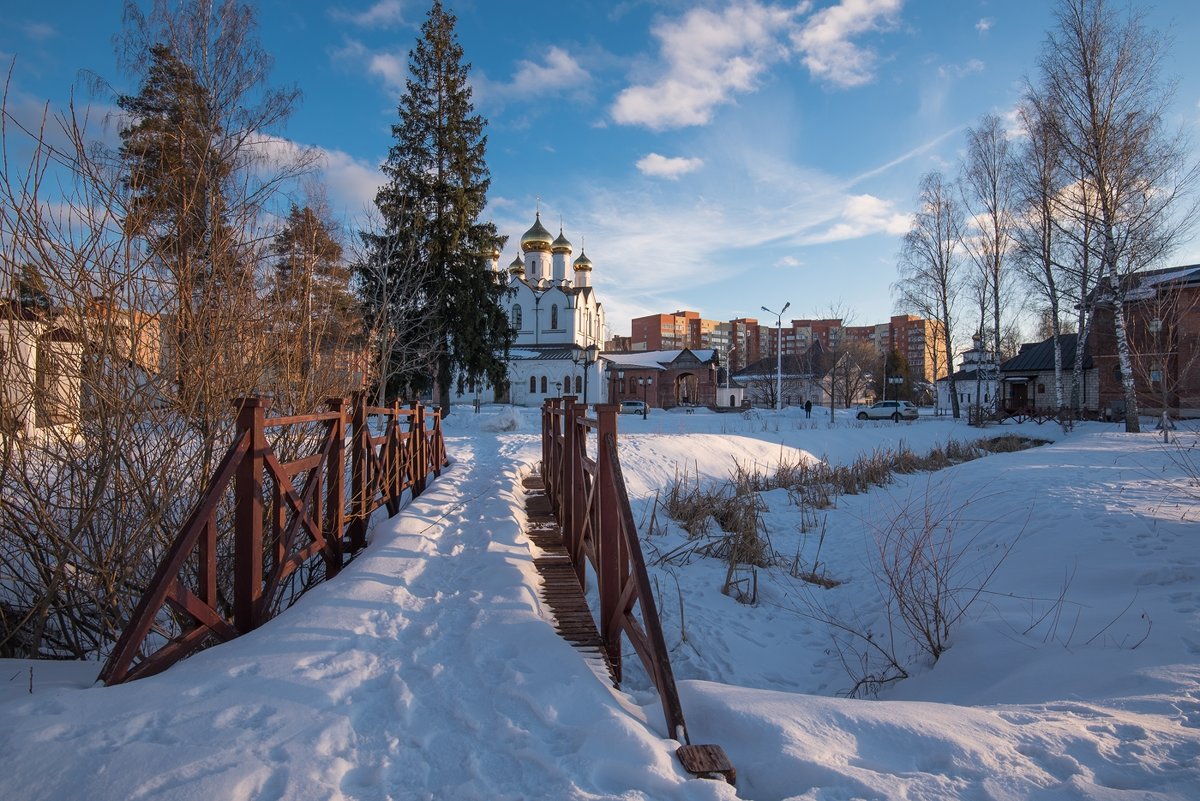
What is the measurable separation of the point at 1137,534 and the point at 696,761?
19.6ft

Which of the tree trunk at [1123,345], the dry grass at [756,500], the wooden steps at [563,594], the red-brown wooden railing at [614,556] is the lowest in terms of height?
the dry grass at [756,500]

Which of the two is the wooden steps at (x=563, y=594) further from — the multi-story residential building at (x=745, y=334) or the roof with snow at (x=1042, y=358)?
the multi-story residential building at (x=745, y=334)

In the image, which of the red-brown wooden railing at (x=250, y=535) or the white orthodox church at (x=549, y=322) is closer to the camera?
the red-brown wooden railing at (x=250, y=535)

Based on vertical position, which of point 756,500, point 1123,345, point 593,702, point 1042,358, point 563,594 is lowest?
A: point 756,500

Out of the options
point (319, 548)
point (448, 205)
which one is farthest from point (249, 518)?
point (448, 205)

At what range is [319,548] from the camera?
436cm

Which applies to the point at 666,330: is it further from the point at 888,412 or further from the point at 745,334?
the point at 888,412

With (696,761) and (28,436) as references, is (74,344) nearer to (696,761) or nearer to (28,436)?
(28,436)

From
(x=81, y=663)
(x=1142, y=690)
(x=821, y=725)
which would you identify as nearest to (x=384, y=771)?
(x=821, y=725)

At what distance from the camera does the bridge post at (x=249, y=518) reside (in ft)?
10.6

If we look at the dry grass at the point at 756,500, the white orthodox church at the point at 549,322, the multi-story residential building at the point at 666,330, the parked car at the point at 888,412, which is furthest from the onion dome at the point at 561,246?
the multi-story residential building at the point at 666,330

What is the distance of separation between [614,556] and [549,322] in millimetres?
47470

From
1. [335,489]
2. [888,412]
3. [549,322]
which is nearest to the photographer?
[335,489]

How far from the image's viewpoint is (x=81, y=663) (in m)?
2.96
